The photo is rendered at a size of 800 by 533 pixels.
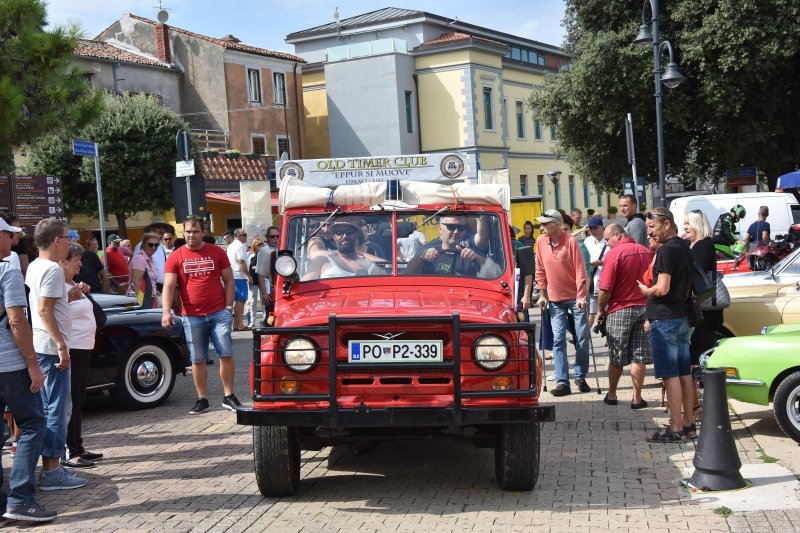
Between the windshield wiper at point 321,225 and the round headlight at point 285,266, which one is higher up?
the windshield wiper at point 321,225

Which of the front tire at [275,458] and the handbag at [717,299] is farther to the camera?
the handbag at [717,299]

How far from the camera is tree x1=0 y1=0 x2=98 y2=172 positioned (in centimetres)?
1438

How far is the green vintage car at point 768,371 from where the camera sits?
303 inches

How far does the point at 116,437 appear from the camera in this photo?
918cm

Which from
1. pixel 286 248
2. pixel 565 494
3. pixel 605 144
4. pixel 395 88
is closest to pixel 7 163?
pixel 286 248

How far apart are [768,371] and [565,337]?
115 inches

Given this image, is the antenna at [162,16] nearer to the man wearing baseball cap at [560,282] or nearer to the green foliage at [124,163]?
the green foliage at [124,163]

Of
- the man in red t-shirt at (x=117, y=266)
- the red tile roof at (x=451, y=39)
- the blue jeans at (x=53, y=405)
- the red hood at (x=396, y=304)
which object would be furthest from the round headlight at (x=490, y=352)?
the red tile roof at (x=451, y=39)

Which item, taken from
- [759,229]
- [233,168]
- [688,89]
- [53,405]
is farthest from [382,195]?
[233,168]

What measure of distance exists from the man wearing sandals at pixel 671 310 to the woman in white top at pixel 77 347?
4434 millimetres

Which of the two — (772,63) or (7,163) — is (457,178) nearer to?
(7,163)

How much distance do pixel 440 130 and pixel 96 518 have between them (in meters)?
44.7

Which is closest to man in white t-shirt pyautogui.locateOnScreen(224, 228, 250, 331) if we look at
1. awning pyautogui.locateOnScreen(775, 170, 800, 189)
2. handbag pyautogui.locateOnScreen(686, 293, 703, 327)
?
handbag pyautogui.locateOnScreen(686, 293, 703, 327)

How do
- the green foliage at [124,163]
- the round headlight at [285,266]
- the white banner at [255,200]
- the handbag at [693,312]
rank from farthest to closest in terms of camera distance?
1. the green foliage at [124,163]
2. the white banner at [255,200]
3. the handbag at [693,312]
4. the round headlight at [285,266]
